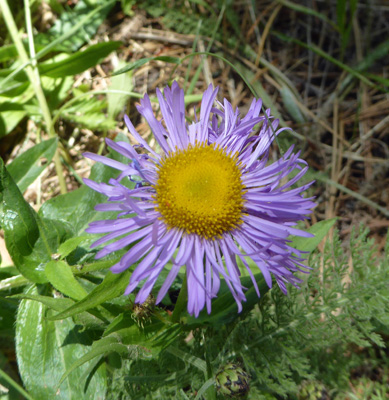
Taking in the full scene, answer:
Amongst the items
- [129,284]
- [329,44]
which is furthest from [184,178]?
[329,44]

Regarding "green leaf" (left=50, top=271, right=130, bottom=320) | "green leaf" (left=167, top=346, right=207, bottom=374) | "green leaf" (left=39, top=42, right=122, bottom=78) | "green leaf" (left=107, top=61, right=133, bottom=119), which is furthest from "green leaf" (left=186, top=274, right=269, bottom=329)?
"green leaf" (left=39, top=42, right=122, bottom=78)

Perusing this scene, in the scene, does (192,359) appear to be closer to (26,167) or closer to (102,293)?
(102,293)

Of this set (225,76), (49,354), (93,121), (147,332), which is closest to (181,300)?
(147,332)

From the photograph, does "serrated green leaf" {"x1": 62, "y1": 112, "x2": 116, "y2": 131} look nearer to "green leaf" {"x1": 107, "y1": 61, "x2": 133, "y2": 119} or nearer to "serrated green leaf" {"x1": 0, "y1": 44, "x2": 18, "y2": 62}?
"green leaf" {"x1": 107, "y1": 61, "x2": 133, "y2": 119}

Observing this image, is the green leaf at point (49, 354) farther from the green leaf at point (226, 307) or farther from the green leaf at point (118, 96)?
Answer: the green leaf at point (118, 96)

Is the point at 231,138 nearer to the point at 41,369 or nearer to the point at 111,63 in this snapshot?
the point at 41,369
